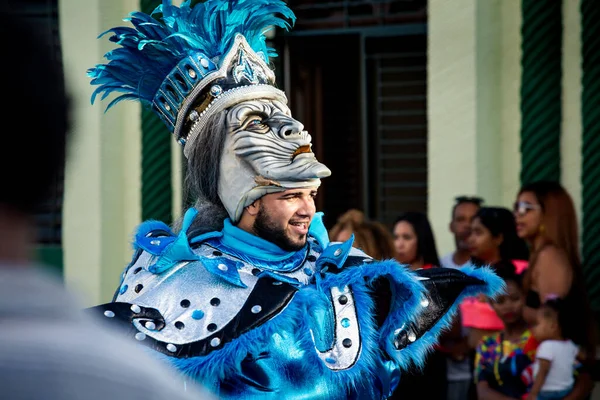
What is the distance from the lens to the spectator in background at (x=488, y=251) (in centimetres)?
504

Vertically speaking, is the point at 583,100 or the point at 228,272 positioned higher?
the point at 583,100

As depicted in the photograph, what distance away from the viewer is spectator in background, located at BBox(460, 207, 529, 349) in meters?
5.04

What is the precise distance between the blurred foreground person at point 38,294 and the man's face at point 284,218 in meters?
2.00

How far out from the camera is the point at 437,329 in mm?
3084

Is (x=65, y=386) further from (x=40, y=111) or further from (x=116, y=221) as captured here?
(x=116, y=221)

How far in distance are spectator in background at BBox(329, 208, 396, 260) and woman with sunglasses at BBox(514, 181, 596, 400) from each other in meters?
0.61

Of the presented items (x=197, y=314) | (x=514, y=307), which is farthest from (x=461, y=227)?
(x=197, y=314)

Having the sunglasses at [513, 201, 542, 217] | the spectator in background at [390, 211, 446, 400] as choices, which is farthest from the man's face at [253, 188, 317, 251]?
the sunglasses at [513, 201, 542, 217]

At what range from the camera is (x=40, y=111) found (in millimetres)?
1033

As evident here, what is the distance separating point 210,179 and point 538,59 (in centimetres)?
317

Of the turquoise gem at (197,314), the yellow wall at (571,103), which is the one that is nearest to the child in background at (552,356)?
the yellow wall at (571,103)

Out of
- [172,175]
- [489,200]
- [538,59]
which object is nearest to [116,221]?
[172,175]

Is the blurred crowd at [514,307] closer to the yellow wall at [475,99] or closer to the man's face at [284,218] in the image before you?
the yellow wall at [475,99]

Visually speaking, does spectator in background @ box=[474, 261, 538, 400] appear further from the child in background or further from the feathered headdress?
the feathered headdress
